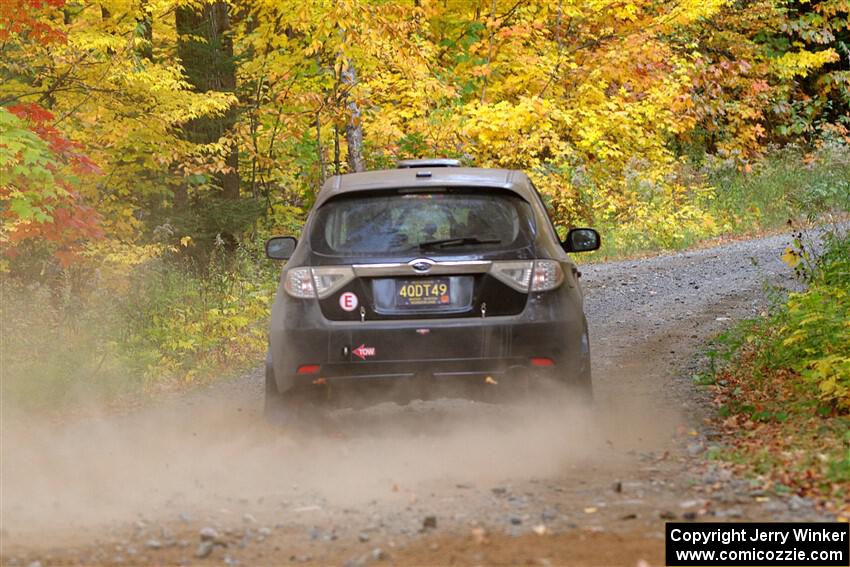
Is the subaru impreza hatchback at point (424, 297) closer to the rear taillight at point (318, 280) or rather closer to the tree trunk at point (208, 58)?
the rear taillight at point (318, 280)

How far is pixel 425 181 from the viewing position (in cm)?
761

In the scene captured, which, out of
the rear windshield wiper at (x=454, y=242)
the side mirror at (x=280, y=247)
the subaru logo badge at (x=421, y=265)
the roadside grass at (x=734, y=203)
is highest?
the roadside grass at (x=734, y=203)

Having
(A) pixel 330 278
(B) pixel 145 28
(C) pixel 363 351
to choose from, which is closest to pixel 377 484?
(C) pixel 363 351

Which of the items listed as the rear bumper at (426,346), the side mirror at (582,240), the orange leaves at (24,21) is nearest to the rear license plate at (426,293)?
the rear bumper at (426,346)

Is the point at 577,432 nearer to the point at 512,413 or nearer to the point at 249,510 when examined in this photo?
the point at 512,413

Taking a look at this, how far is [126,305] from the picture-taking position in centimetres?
1328

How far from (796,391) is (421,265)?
11.4 feet

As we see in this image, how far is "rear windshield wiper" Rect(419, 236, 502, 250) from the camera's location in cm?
738

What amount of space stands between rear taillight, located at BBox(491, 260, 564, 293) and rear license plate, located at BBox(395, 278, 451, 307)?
33 cm

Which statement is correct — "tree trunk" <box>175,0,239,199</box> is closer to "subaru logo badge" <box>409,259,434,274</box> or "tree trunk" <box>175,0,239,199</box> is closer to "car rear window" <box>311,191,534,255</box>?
"car rear window" <box>311,191,534,255</box>

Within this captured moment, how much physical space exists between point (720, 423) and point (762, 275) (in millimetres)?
8532

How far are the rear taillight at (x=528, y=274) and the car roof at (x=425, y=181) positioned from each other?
51 centimetres
